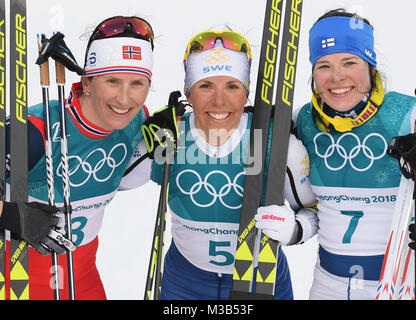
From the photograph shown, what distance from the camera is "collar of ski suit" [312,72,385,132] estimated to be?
2805 mm

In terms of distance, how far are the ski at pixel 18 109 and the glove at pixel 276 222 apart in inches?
44.0

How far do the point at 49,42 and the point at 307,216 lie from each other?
1486mm

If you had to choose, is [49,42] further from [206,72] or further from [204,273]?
[204,273]

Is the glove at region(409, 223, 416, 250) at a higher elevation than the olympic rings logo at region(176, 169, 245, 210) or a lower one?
lower

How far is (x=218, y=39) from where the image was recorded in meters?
3.00

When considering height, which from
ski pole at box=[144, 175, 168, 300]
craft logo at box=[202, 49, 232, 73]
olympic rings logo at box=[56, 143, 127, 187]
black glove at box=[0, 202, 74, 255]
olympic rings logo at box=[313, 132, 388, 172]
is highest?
craft logo at box=[202, 49, 232, 73]

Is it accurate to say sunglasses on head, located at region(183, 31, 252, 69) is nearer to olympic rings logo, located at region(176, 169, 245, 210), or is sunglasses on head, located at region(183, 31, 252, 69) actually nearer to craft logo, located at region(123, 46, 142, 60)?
craft logo, located at region(123, 46, 142, 60)

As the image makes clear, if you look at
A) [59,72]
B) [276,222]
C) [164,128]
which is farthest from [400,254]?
[59,72]

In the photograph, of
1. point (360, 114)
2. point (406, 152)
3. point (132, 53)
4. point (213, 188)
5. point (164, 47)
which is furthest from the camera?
point (164, 47)

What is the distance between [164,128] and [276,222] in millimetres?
744

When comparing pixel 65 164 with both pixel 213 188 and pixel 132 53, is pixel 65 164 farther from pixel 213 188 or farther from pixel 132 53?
pixel 213 188

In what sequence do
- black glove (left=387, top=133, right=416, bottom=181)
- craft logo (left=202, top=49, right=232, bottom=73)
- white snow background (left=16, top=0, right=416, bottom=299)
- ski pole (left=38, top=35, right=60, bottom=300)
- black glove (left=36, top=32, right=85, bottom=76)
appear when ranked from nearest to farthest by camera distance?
black glove (left=387, top=133, right=416, bottom=181) < black glove (left=36, top=32, right=85, bottom=76) < ski pole (left=38, top=35, right=60, bottom=300) < craft logo (left=202, top=49, right=232, bottom=73) < white snow background (left=16, top=0, right=416, bottom=299)

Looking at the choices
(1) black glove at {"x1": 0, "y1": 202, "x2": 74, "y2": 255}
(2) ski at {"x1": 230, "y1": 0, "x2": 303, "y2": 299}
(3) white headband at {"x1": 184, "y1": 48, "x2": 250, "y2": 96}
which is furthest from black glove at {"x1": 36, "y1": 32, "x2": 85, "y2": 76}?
(2) ski at {"x1": 230, "y1": 0, "x2": 303, "y2": 299}

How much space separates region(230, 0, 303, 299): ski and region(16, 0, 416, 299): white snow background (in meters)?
0.35
